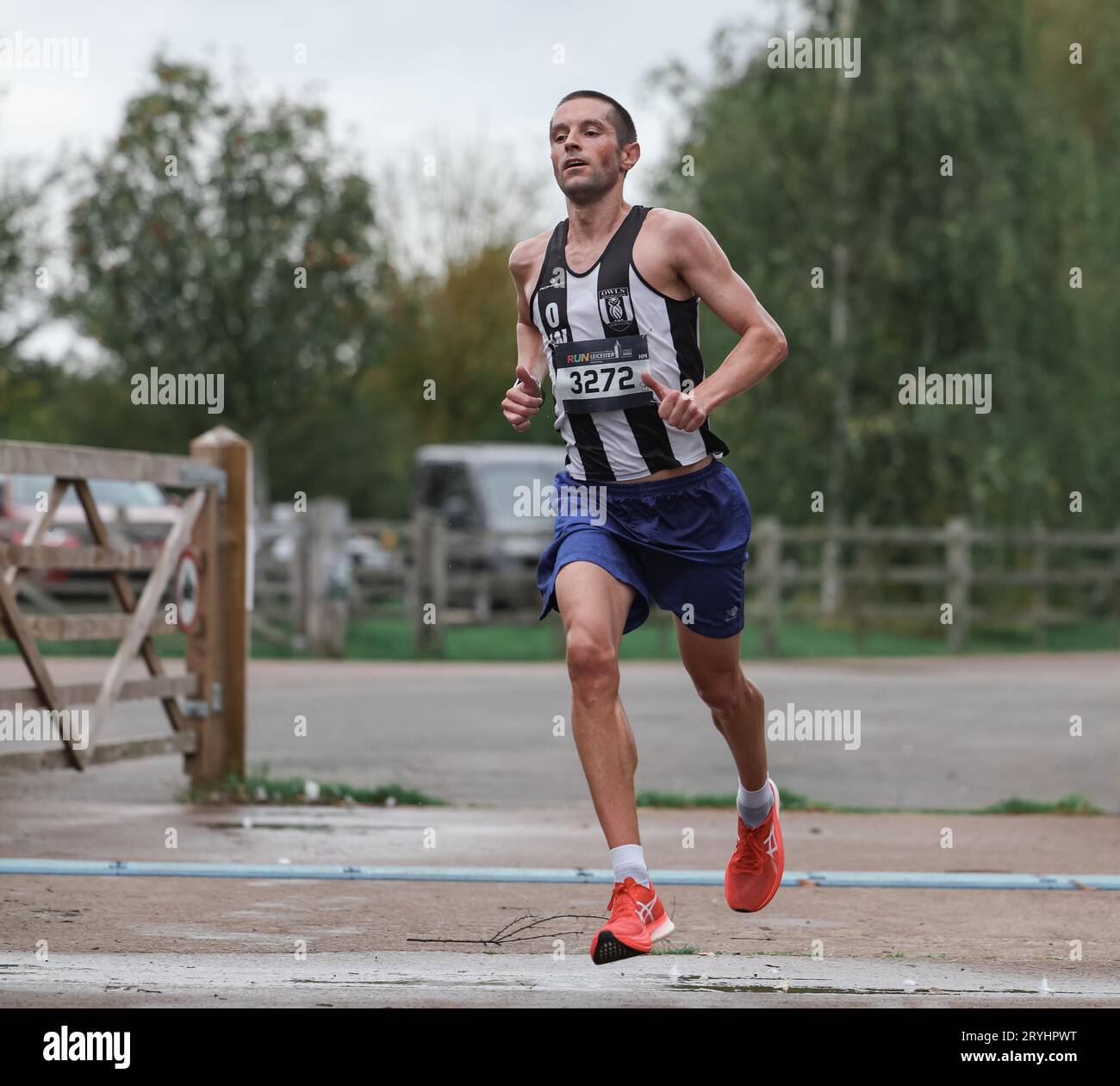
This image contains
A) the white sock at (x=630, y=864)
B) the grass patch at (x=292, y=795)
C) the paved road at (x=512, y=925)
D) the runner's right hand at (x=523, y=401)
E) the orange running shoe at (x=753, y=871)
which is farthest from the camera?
the grass patch at (x=292, y=795)

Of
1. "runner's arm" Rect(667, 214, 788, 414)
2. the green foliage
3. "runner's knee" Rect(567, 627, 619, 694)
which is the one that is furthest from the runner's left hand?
the green foliage

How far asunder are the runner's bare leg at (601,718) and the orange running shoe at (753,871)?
31.9 inches

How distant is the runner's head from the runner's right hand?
0.57 metres

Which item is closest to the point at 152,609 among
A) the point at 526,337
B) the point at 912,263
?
the point at 526,337

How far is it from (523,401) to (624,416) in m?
0.34

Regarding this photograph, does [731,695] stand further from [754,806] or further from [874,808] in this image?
[874,808]

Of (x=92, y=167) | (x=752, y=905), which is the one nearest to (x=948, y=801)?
(x=752, y=905)

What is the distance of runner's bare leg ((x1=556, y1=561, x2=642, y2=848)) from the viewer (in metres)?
5.30

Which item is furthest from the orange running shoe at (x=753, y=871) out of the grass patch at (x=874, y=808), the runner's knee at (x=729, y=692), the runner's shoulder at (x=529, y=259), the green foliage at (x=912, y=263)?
the green foliage at (x=912, y=263)

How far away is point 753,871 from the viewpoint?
6059 mm

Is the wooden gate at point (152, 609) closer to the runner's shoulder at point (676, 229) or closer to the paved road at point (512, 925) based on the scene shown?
the paved road at point (512, 925)

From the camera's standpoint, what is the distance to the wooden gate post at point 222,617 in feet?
30.2
